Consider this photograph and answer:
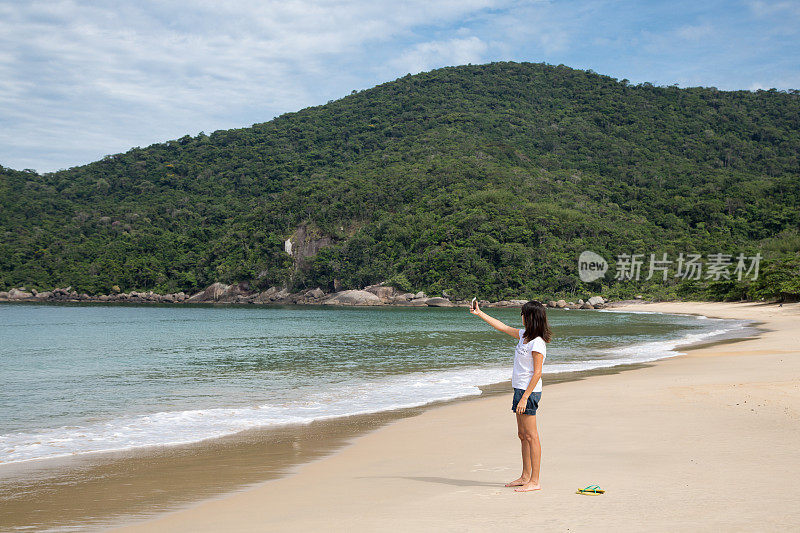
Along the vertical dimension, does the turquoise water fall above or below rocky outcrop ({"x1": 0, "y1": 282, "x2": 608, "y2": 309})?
above

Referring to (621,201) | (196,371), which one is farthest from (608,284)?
(196,371)

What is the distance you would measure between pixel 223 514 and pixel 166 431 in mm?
5232

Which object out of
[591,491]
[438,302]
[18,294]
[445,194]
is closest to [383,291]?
[438,302]

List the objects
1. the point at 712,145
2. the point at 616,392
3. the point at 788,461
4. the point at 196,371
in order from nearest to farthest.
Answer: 1. the point at 788,461
2. the point at 616,392
3. the point at 196,371
4. the point at 712,145

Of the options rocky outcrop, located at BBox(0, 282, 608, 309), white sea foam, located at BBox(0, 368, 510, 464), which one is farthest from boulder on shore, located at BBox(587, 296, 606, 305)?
white sea foam, located at BBox(0, 368, 510, 464)

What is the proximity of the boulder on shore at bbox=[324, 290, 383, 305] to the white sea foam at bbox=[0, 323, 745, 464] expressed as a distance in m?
77.9

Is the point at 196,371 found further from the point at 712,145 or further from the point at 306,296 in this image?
the point at 712,145

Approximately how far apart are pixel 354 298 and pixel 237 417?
3373 inches

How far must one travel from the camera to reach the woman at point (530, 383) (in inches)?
223

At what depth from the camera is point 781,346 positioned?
69.2ft

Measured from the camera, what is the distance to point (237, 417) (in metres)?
11.3

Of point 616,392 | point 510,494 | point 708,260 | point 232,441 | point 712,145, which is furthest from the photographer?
point 712,145

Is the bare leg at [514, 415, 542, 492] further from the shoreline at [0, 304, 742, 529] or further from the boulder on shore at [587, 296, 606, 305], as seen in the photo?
the boulder on shore at [587, 296, 606, 305]

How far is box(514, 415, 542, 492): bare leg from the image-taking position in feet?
18.5
